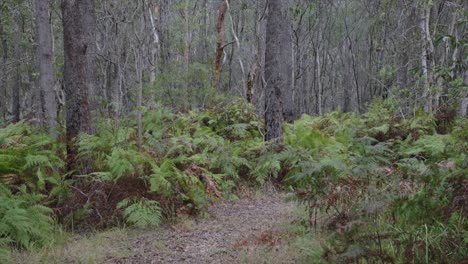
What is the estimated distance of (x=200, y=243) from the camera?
4934 millimetres

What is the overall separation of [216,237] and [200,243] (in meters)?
0.26

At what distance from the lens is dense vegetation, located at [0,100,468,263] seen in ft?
12.1

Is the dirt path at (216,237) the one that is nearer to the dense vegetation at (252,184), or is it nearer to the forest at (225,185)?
the forest at (225,185)

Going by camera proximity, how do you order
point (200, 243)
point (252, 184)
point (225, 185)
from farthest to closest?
point (252, 184) < point (225, 185) < point (200, 243)

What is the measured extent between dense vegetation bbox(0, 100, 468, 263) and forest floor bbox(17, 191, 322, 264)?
241 millimetres

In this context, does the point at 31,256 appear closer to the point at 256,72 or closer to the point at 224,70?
the point at 256,72

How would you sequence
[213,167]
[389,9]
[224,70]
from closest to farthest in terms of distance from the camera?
[213,167]
[389,9]
[224,70]

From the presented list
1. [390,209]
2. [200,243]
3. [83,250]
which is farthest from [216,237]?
[390,209]

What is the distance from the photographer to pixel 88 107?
6.31 m

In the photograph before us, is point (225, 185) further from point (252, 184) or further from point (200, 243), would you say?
point (200, 243)

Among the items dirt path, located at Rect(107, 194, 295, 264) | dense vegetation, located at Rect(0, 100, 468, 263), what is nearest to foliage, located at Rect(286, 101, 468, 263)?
dense vegetation, located at Rect(0, 100, 468, 263)

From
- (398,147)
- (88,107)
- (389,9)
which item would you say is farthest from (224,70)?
(88,107)

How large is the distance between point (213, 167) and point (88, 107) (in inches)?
88.9

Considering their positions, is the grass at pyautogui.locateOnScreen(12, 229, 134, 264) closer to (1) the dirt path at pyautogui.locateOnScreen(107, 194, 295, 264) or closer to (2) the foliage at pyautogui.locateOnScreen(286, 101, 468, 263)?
(1) the dirt path at pyautogui.locateOnScreen(107, 194, 295, 264)
